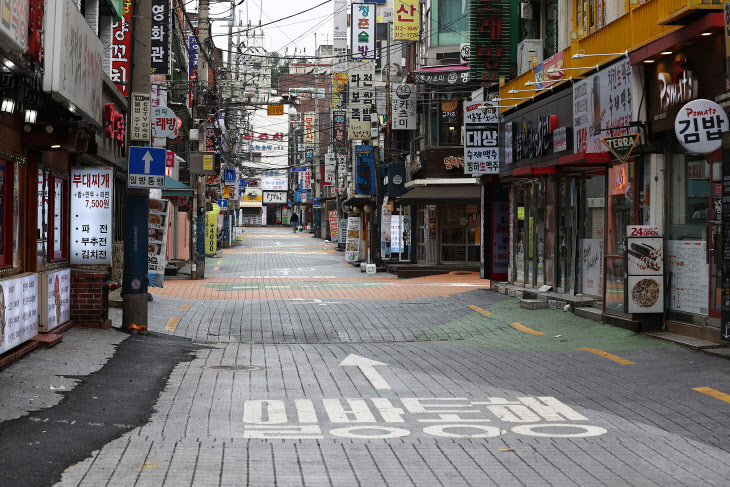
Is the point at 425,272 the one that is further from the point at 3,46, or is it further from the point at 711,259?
the point at 3,46

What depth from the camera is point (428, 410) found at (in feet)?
29.4

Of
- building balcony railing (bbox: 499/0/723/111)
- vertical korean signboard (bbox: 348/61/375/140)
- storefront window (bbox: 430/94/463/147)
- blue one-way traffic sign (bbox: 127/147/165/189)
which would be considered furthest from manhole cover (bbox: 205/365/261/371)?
vertical korean signboard (bbox: 348/61/375/140)

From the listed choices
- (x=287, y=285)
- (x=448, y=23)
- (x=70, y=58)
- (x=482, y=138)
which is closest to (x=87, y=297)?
(x=70, y=58)

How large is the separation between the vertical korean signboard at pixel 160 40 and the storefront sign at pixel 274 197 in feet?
385

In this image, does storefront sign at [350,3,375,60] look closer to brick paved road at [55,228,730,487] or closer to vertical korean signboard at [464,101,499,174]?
vertical korean signboard at [464,101,499,174]

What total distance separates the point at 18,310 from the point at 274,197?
136 m

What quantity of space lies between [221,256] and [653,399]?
43.2 metres

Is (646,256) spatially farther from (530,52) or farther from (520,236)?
(530,52)

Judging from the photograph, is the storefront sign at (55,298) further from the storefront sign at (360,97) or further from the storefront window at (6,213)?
the storefront sign at (360,97)

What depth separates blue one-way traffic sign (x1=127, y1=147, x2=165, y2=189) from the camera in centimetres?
1506

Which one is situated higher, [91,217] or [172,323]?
[91,217]

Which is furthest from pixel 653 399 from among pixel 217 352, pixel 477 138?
pixel 477 138

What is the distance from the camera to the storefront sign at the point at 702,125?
11625 millimetres

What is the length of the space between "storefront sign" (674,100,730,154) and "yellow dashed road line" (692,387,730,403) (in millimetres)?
3334
